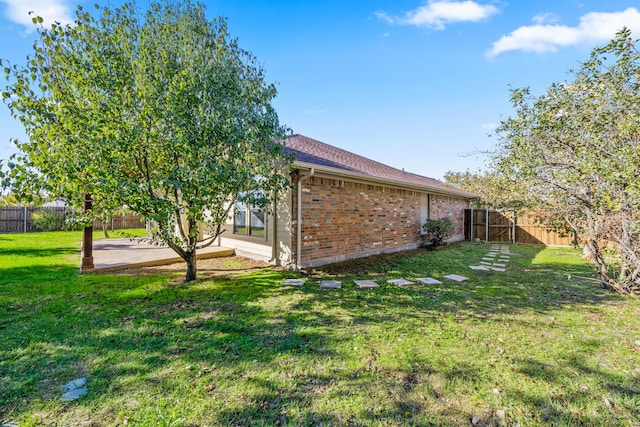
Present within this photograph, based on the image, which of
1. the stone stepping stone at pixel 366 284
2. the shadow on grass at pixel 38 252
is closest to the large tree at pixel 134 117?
the stone stepping stone at pixel 366 284

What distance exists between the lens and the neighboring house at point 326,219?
6957 mm

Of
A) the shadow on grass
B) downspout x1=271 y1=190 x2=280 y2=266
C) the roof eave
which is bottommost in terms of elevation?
the shadow on grass

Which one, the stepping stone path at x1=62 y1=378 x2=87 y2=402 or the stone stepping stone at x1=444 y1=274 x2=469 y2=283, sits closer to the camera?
the stepping stone path at x1=62 y1=378 x2=87 y2=402

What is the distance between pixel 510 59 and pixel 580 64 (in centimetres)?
379

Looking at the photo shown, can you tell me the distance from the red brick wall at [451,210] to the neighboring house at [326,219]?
209cm

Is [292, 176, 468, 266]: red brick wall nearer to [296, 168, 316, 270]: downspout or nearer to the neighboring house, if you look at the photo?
the neighboring house

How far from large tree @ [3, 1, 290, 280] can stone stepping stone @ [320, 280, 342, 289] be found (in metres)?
2.48

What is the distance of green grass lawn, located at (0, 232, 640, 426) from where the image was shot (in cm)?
210

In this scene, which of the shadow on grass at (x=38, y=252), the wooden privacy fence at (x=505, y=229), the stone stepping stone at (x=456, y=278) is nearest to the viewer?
the stone stepping stone at (x=456, y=278)

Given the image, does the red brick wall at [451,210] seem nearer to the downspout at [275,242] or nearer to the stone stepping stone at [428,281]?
the stone stepping stone at [428,281]

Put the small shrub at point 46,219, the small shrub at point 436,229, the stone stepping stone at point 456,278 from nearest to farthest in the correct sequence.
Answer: the stone stepping stone at point 456,278 → the small shrub at point 436,229 → the small shrub at point 46,219

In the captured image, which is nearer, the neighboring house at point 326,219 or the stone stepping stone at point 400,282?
the stone stepping stone at point 400,282

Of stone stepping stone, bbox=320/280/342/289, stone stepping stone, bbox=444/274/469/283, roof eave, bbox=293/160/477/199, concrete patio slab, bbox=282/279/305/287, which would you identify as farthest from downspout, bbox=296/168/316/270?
stone stepping stone, bbox=444/274/469/283

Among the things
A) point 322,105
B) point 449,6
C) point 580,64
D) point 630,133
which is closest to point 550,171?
point 630,133
